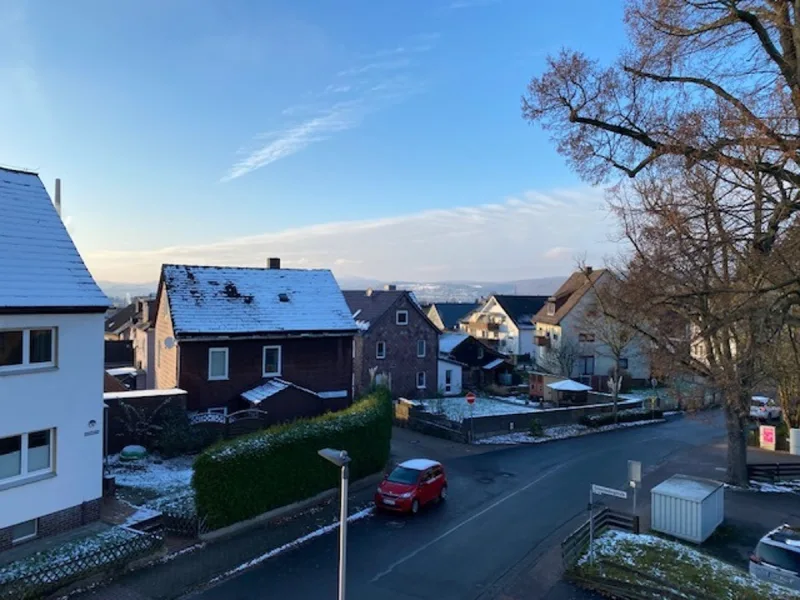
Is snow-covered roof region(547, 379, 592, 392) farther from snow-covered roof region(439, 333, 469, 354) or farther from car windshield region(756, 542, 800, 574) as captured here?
car windshield region(756, 542, 800, 574)

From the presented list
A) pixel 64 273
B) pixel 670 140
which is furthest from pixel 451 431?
pixel 670 140

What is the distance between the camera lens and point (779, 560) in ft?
44.7

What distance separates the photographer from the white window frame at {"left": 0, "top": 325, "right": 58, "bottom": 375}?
51.2ft

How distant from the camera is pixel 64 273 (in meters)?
17.6

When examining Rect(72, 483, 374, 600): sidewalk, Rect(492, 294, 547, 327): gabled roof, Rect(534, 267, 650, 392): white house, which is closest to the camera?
Rect(72, 483, 374, 600): sidewalk

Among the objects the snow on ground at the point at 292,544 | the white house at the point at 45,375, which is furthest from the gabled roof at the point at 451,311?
the white house at the point at 45,375

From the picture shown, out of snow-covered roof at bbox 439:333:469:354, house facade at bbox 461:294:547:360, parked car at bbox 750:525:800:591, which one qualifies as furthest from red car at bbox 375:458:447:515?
house facade at bbox 461:294:547:360

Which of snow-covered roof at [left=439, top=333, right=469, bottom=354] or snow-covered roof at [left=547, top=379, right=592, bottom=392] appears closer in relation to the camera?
snow-covered roof at [left=547, top=379, right=592, bottom=392]

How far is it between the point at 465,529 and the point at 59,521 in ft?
39.5

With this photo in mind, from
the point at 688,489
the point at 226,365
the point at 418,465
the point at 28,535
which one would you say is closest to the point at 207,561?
the point at 28,535

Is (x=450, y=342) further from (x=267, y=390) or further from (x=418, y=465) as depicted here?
(x=418, y=465)

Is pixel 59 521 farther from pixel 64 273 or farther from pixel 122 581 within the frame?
pixel 64 273

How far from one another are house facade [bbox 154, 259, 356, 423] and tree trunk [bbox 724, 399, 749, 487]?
1875 centimetres

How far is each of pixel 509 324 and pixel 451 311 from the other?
23029 millimetres
